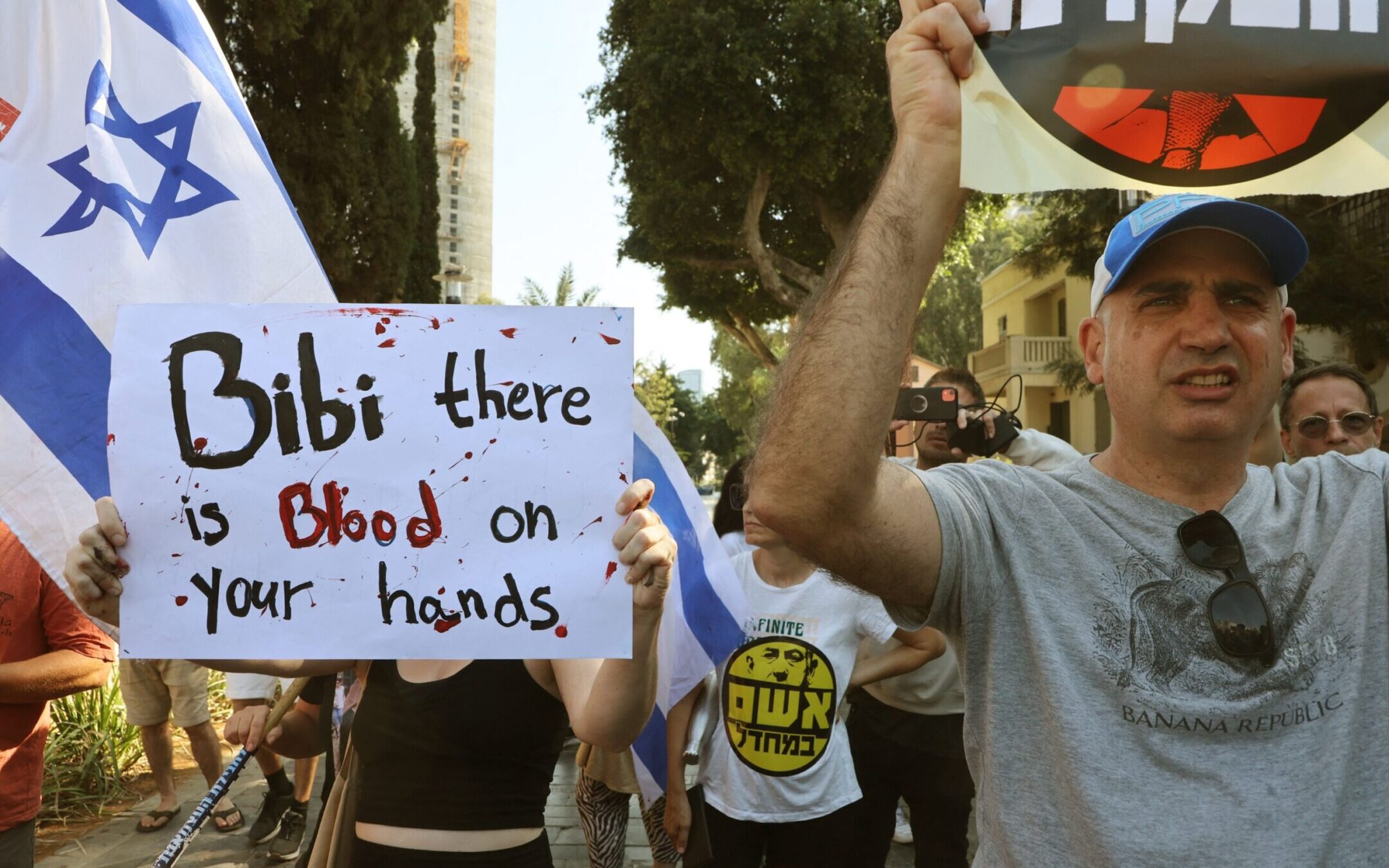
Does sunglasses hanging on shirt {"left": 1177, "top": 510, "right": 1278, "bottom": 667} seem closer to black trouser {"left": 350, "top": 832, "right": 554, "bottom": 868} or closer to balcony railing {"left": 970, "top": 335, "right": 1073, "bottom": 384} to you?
black trouser {"left": 350, "top": 832, "right": 554, "bottom": 868}

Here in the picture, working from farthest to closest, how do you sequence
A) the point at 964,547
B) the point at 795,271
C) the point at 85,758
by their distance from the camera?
the point at 795,271, the point at 85,758, the point at 964,547

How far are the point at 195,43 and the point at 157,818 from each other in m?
4.77

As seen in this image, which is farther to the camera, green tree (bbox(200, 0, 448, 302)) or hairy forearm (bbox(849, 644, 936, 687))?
green tree (bbox(200, 0, 448, 302))

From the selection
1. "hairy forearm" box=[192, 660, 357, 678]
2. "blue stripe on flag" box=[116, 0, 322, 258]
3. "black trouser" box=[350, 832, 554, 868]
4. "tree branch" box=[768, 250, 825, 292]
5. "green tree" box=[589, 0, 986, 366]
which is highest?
"green tree" box=[589, 0, 986, 366]

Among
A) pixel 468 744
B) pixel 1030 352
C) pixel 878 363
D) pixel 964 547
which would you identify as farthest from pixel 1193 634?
pixel 1030 352

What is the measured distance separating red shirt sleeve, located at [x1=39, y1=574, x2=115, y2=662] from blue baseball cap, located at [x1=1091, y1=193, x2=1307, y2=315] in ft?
9.34

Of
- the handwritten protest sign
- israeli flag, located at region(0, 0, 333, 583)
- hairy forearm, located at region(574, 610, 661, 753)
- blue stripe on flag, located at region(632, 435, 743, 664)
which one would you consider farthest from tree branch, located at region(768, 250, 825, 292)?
the handwritten protest sign

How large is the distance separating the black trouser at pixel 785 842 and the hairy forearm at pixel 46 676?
206cm

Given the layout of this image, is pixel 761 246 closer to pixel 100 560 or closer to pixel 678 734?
pixel 678 734

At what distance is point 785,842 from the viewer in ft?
11.5

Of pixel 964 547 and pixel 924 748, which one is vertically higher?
pixel 964 547

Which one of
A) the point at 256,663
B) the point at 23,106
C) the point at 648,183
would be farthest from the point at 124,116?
the point at 648,183

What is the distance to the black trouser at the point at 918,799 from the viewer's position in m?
3.78

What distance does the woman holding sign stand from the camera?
218 cm
